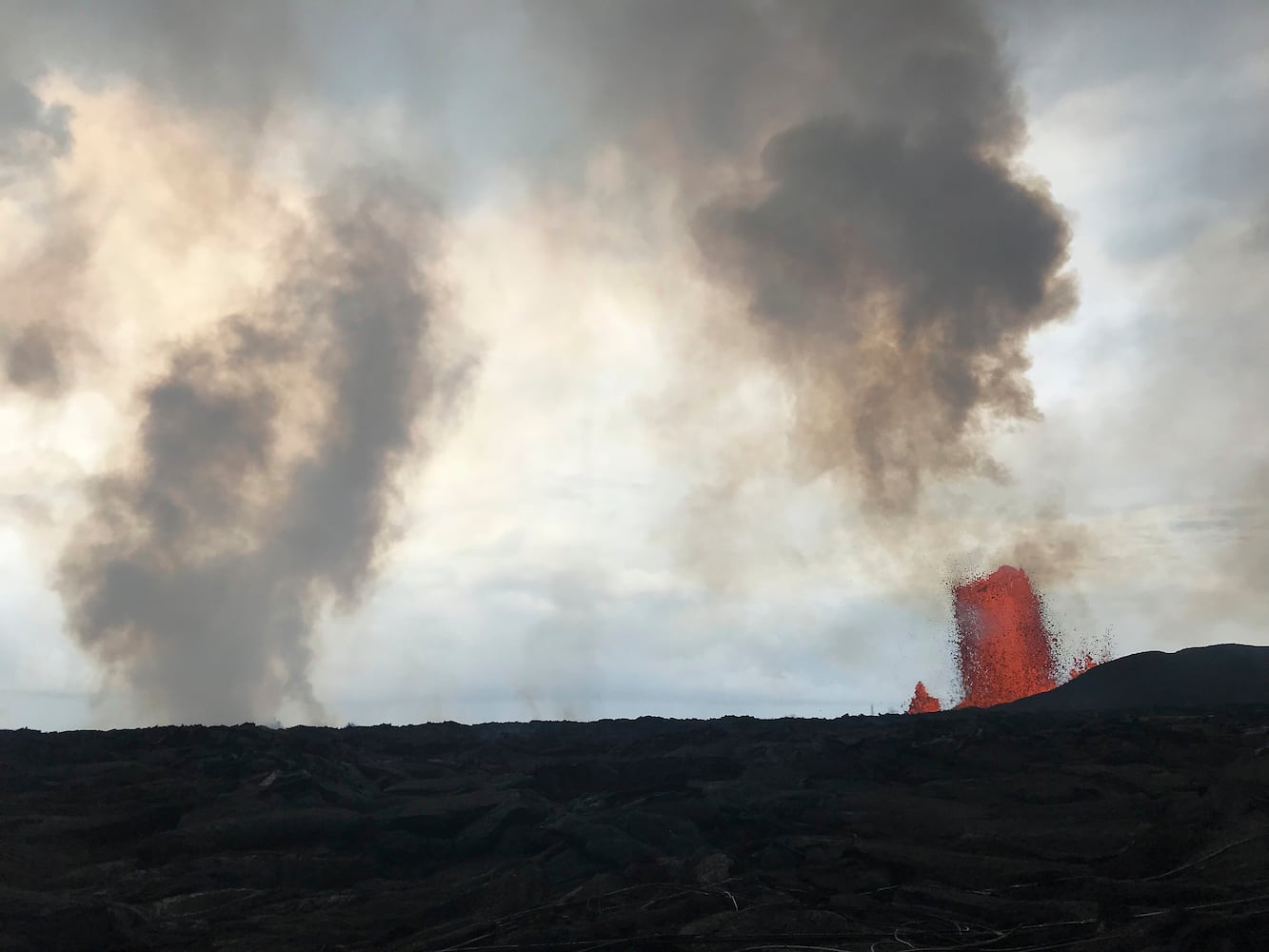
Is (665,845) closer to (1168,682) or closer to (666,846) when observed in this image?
(666,846)

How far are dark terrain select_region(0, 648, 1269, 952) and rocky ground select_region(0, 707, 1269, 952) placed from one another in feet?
0.22

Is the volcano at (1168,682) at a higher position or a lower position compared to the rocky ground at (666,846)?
higher

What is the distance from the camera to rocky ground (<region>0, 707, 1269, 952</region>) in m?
13.2

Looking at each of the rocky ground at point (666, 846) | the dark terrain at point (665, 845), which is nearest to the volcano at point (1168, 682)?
the dark terrain at point (665, 845)

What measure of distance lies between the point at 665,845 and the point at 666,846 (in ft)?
0.12

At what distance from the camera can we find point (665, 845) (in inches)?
734

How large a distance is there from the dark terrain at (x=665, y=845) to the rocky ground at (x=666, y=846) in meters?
0.07

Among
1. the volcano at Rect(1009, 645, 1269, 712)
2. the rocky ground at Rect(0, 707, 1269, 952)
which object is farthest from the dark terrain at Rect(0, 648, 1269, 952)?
the volcano at Rect(1009, 645, 1269, 712)

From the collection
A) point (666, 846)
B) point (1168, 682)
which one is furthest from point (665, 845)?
point (1168, 682)

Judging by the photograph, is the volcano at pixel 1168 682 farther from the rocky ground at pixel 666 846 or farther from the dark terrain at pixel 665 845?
the rocky ground at pixel 666 846

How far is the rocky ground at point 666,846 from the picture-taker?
13.2 m

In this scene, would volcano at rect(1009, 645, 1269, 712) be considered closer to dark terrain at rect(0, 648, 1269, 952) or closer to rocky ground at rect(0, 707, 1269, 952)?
dark terrain at rect(0, 648, 1269, 952)

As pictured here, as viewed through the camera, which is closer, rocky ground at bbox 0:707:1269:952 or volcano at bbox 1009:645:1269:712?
rocky ground at bbox 0:707:1269:952

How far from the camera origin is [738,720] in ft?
142
